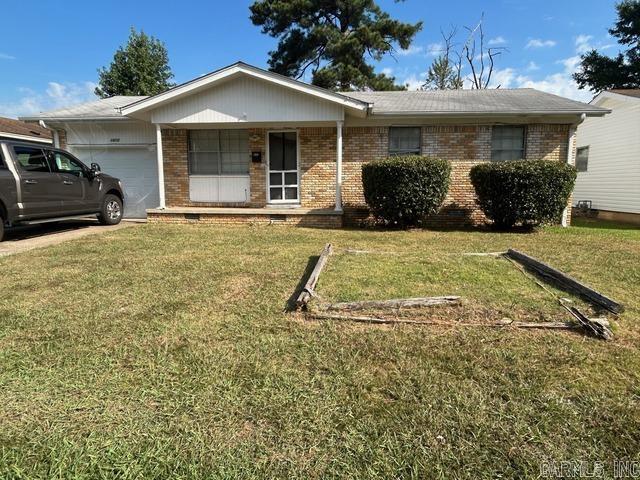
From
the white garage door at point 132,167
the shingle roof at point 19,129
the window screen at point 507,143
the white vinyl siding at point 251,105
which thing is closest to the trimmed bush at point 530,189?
the window screen at point 507,143

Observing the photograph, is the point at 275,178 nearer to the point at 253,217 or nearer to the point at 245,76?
the point at 253,217

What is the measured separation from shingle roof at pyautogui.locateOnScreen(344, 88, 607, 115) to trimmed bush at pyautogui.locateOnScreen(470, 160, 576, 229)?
202cm

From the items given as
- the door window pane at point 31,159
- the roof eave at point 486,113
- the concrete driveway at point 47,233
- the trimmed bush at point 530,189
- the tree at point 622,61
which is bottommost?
the concrete driveway at point 47,233

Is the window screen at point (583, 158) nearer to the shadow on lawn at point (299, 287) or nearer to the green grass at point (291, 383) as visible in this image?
the green grass at point (291, 383)

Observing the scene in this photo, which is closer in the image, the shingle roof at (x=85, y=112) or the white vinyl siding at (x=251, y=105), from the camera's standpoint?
the white vinyl siding at (x=251, y=105)

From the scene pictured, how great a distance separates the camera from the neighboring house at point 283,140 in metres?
10.3

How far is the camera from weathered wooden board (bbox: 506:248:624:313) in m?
3.74

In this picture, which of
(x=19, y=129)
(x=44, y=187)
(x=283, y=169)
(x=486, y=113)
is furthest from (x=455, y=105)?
(x=19, y=129)

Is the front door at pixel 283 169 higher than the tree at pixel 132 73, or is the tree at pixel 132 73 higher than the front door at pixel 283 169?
the tree at pixel 132 73

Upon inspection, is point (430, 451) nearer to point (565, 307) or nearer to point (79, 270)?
point (565, 307)

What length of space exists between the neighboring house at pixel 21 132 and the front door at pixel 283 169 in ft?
44.6

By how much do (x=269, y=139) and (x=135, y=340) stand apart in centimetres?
912

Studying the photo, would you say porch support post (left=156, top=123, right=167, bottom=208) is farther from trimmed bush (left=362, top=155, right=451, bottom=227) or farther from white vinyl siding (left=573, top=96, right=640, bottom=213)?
white vinyl siding (left=573, top=96, right=640, bottom=213)

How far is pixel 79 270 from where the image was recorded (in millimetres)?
5430
